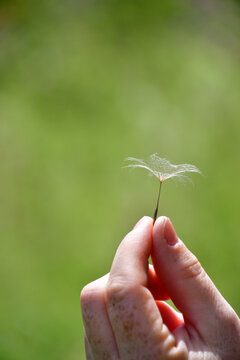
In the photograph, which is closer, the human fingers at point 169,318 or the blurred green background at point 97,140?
the human fingers at point 169,318

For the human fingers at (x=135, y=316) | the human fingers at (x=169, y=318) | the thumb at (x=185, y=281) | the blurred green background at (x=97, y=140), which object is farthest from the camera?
the blurred green background at (x=97, y=140)

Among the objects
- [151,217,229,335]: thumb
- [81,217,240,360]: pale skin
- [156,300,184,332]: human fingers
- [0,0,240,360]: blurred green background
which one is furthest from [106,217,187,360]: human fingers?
[0,0,240,360]: blurred green background

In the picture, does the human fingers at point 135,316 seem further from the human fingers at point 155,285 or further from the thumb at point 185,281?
the human fingers at point 155,285

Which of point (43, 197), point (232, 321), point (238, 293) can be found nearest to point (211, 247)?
A: point (238, 293)

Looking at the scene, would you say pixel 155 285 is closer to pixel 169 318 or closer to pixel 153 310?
pixel 169 318

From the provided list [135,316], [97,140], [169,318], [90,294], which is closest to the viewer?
[135,316]

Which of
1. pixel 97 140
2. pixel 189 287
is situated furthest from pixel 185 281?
pixel 97 140

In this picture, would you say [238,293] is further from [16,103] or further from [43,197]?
[16,103]

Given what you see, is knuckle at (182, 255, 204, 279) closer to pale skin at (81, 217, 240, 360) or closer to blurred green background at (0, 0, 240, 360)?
pale skin at (81, 217, 240, 360)

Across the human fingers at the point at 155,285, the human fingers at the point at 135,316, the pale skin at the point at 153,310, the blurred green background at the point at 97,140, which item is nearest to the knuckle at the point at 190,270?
the pale skin at the point at 153,310
